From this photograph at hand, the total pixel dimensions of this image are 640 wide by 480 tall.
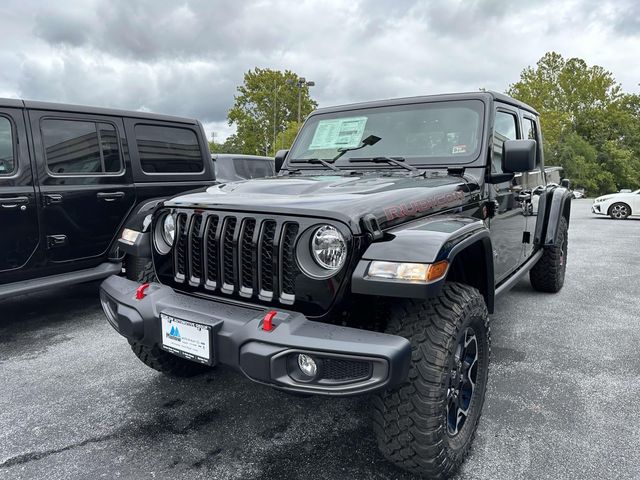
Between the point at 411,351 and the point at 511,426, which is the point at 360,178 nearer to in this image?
the point at 411,351

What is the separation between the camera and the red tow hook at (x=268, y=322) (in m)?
1.83

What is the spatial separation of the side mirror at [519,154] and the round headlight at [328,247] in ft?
4.91

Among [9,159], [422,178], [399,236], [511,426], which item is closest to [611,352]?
[511,426]

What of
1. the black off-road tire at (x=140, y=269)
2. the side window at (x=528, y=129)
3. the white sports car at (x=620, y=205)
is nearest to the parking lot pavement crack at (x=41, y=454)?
the black off-road tire at (x=140, y=269)

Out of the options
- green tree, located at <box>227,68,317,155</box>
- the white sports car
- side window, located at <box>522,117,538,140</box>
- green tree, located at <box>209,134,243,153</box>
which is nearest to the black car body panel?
side window, located at <box>522,117,538,140</box>

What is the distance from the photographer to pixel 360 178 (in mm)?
2729

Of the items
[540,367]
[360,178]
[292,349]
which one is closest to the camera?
[292,349]

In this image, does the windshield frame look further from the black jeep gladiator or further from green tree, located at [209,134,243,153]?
green tree, located at [209,134,243,153]

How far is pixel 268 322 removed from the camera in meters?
A: 1.85

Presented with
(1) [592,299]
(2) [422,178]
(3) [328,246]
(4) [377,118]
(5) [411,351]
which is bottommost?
(1) [592,299]

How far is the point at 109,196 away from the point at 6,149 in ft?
2.84

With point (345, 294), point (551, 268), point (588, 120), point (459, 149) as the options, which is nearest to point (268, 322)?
point (345, 294)

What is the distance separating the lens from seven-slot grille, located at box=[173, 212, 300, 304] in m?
1.99

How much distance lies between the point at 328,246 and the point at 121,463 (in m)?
1.41
